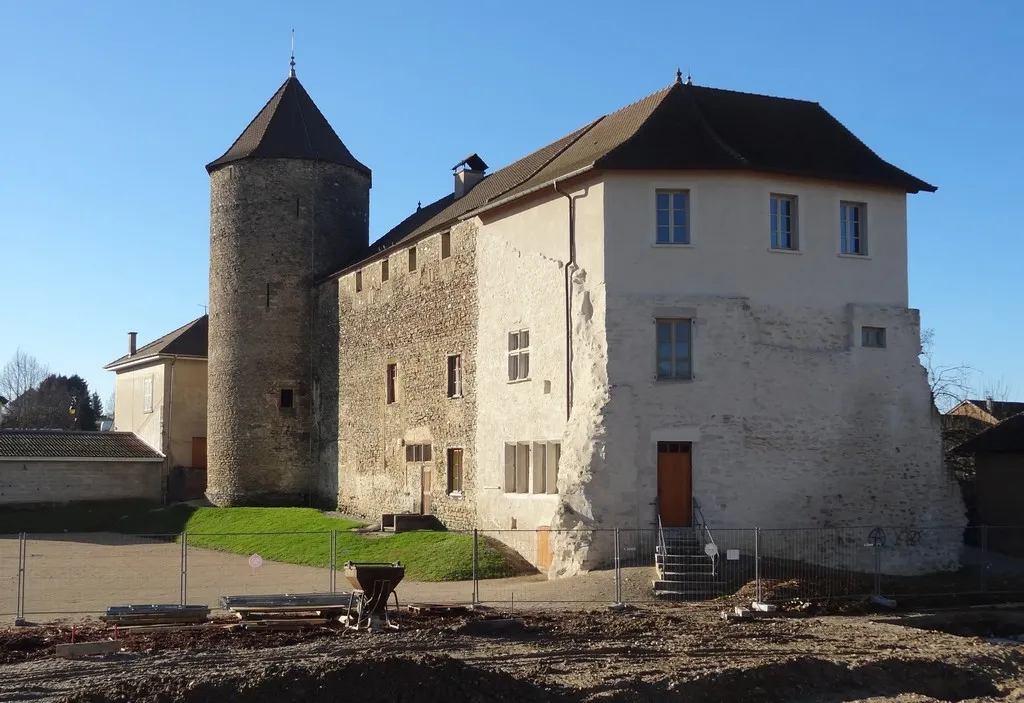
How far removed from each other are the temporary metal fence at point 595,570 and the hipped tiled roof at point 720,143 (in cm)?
735

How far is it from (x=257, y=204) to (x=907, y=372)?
24332 mm

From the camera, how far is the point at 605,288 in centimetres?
2309

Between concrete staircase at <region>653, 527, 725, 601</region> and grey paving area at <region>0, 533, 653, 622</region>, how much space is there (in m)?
0.33

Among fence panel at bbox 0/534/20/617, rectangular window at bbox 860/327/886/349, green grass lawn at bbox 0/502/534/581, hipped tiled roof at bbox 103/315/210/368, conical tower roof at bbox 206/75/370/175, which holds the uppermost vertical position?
conical tower roof at bbox 206/75/370/175

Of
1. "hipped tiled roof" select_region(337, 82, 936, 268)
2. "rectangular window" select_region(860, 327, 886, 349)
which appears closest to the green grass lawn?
"hipped tiled roof" select_region(337, 82, 936, 268)

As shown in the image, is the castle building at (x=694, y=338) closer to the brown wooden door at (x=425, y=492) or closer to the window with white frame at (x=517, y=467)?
the window with white frame at (x=517, y=467)

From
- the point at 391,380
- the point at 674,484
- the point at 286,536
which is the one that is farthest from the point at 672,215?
the point at 286,536

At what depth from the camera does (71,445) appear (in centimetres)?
4231

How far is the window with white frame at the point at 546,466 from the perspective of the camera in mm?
24609

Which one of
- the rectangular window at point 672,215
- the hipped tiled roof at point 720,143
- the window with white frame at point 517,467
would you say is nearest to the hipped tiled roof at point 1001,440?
the hipped tiled roof at point 720,143

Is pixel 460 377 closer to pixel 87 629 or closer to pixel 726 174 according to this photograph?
pixel 726 174

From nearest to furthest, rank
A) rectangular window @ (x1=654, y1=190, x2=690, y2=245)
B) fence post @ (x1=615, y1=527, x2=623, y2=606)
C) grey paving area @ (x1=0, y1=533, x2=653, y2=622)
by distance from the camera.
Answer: fence post @ (x1=615, y1=527, x2=623, y2=606), grey paving area @ (x1=0, y1=533, x2=653, y2=622), rectangular window @ (x1=654, y1=190, x2=690, y2=245)

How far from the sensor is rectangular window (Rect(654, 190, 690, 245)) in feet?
76.7

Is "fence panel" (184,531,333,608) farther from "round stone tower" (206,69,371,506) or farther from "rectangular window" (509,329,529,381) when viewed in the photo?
"round stone tower" (206,69,371,506)
